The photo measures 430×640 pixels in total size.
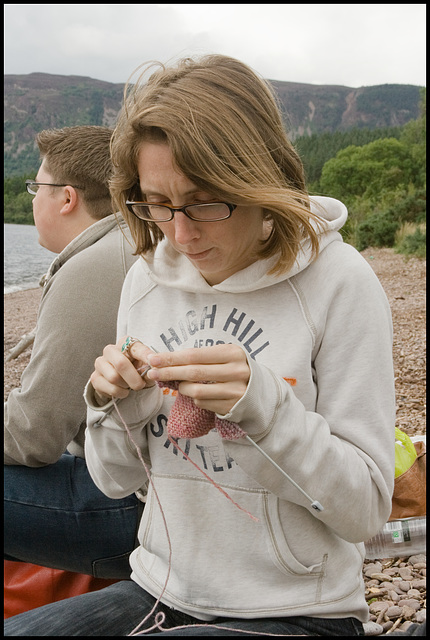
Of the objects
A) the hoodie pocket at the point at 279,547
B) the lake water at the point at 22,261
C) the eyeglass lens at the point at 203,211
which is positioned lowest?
the lake water at the point at 22,261

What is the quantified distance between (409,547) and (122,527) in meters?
1.41

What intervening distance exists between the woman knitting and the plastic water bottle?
47.8 inches

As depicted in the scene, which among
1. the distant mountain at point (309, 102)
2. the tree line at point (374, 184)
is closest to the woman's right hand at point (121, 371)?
the tree line at point (374, 184)

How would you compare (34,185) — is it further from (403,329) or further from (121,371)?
(403,329)

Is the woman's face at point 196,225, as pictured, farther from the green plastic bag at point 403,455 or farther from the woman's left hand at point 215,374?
the green plastic bag at point 403,455

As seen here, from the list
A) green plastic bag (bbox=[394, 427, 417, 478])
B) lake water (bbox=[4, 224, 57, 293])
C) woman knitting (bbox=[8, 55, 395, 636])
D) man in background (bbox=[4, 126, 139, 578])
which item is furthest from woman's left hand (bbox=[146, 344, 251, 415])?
lake water (bbox=[4, 224, 57, 293])

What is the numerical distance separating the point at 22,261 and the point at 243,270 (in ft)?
77.8

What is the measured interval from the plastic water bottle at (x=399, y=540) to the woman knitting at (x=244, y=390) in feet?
3.98

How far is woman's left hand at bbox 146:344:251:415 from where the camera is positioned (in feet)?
4.14

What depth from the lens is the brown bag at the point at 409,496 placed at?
2.68 m

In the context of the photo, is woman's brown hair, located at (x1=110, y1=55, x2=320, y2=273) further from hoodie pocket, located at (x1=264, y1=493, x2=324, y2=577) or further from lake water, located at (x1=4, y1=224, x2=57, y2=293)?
lake water, located at (x1=4, y1=224, x2=57, y2=293)

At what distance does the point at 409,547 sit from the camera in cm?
276

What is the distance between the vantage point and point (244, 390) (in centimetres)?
127

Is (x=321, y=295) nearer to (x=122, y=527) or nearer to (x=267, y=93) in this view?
(x=267, y=93)
